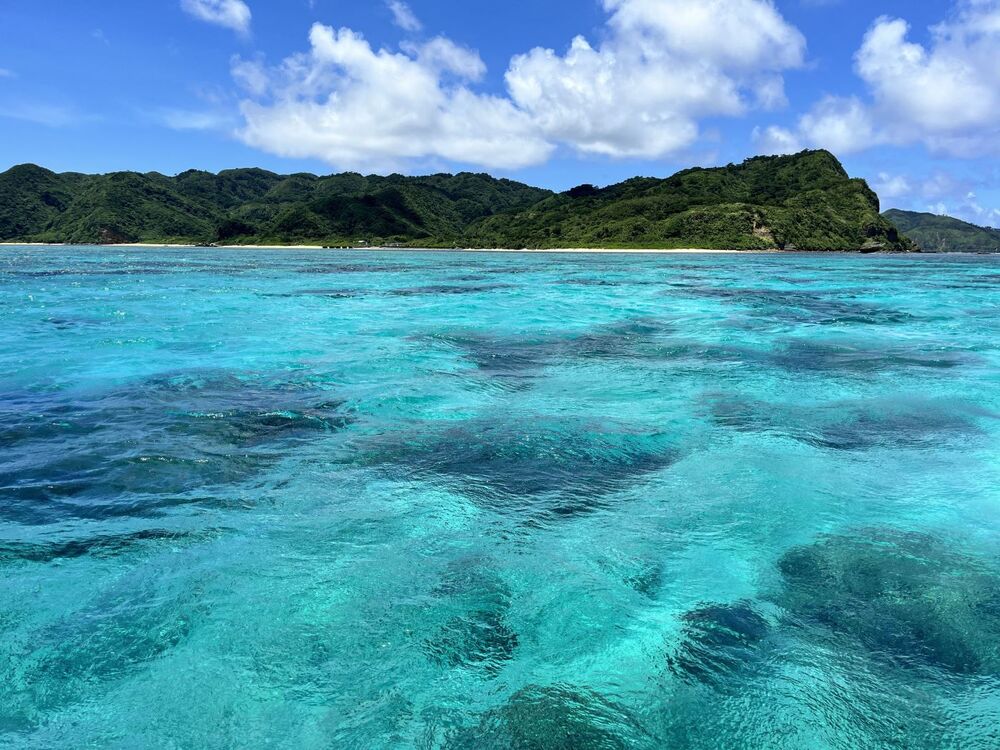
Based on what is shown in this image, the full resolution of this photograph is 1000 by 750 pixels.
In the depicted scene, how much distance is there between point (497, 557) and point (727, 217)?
150m

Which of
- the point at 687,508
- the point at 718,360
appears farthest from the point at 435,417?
the point at 718,360

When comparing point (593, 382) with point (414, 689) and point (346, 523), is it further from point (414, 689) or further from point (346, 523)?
point (414, 689)

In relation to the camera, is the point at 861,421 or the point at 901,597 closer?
the point at 901,597

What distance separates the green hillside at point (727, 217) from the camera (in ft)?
456

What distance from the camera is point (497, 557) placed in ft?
21.3

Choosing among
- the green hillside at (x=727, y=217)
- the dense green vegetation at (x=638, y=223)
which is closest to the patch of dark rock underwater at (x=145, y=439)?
the dense green vegetation at (x=638, y=223)

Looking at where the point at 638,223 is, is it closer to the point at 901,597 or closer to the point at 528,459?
the point at 528,459

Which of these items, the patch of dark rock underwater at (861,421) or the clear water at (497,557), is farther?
the patch of dark rock underwater at (861,421)

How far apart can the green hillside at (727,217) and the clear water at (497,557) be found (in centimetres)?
12988

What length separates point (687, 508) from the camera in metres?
7.76

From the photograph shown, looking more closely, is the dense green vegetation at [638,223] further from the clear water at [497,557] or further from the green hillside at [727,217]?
the clear water at [497,557]

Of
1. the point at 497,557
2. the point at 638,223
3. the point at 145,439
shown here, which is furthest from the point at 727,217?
the point at 497,557

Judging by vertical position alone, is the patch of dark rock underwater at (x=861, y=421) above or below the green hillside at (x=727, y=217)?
below

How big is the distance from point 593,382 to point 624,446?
4.33m
